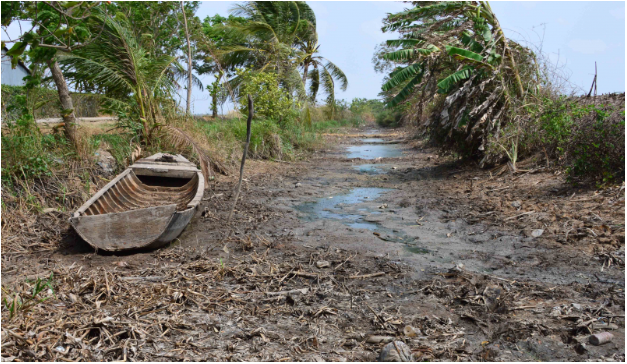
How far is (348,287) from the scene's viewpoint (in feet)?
14.8

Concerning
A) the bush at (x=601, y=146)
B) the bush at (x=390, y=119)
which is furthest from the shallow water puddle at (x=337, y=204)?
the bush at (x=390, y=119)

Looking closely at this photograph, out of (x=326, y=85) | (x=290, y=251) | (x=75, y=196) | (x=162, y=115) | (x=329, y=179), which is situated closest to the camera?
(x=290, y=251)

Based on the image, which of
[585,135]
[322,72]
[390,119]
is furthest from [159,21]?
[390,119]

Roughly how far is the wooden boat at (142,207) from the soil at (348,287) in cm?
24

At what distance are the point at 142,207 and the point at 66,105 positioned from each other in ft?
9.43

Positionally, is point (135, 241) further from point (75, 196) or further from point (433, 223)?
point (433, 223)

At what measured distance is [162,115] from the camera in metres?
9.93

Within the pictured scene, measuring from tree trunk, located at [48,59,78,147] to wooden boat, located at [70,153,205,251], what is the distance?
113 centimetres

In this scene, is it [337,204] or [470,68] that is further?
[470,68]

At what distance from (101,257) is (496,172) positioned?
7926 mm

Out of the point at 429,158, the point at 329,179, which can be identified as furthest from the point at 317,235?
the point at 429,158

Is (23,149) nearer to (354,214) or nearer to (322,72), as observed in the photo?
(354,214)

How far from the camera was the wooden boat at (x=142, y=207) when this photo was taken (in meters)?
5.08

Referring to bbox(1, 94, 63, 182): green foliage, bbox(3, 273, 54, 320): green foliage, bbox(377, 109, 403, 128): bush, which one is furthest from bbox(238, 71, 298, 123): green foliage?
bbox(377, 109, 403, 128): bush
